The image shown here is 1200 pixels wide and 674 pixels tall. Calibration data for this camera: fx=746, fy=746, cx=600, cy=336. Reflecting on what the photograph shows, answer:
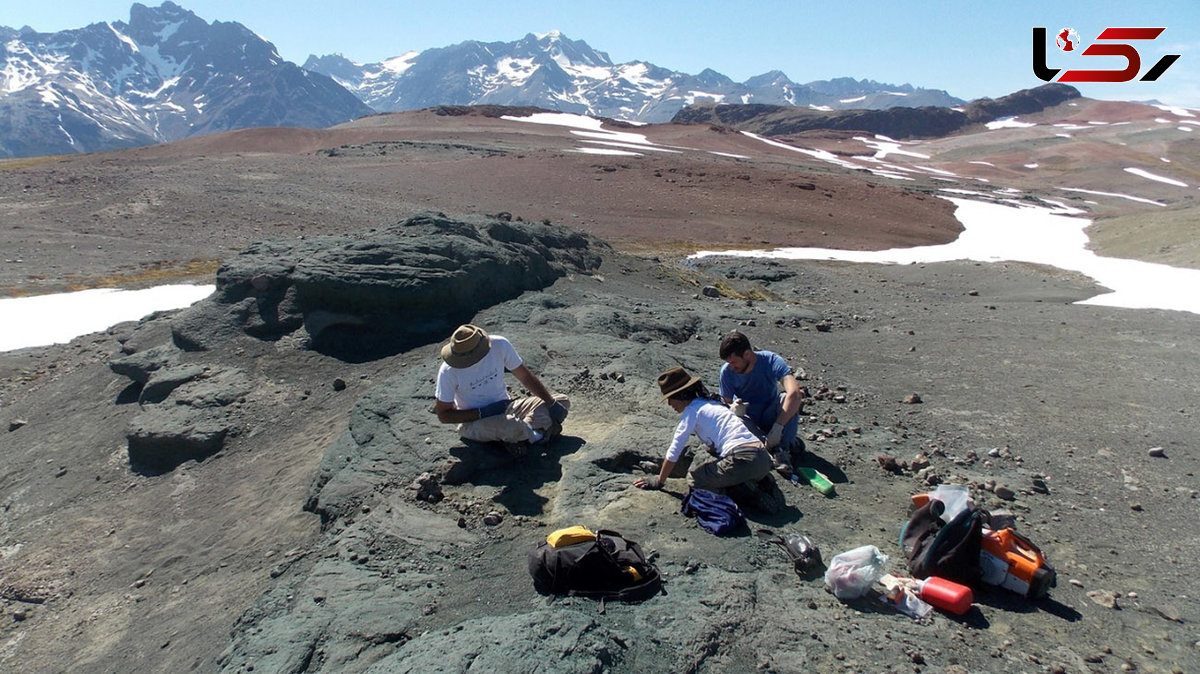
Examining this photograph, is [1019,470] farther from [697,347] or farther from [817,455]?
[697,347]

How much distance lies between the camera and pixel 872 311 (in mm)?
15953

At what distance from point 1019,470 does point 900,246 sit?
23449 mm

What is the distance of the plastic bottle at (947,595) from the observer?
461 cm

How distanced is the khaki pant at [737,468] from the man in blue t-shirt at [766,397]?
100cm

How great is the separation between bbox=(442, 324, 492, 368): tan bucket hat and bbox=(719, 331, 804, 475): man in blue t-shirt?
83.8 inches

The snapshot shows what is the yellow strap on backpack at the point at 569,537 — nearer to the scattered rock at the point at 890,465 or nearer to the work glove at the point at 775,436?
the work glove at the point at 775,436

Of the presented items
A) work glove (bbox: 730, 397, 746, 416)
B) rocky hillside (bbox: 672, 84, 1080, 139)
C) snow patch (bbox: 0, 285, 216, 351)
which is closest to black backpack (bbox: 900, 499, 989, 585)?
work glove (bbox: 730, 397, 746, 416)

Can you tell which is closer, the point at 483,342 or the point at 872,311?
the point at 483,342

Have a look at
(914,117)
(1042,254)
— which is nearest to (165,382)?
(1042,254)

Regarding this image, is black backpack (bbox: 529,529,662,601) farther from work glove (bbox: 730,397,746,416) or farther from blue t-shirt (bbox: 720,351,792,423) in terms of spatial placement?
blue t-shirt (bbox: 720,351,792,423)

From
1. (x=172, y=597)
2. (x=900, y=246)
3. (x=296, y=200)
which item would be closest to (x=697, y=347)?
(x=172, y=597)

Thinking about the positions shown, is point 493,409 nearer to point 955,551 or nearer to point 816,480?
point 816,480

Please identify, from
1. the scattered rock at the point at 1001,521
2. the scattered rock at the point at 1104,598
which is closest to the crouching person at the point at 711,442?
the scattered rock at the point at 1001,521

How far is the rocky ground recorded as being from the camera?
14.5 feet
